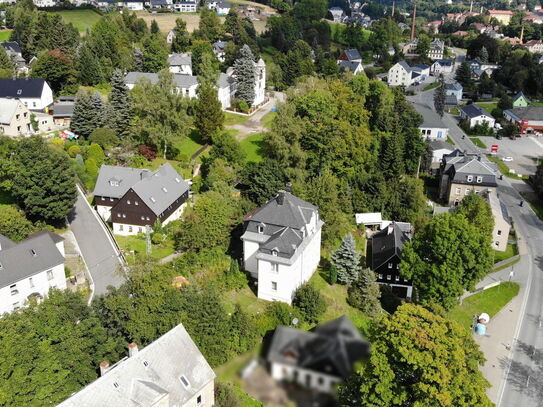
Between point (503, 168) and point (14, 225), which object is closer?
point (14, 225)

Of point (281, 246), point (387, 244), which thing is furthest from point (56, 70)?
point (387, 244)

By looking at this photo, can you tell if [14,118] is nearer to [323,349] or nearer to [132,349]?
[132,349]

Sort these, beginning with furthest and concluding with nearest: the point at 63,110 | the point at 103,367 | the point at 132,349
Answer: the point at 63,110
the point at 132,349
the point at 103,367

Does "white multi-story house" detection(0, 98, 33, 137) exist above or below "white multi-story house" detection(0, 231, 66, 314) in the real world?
above

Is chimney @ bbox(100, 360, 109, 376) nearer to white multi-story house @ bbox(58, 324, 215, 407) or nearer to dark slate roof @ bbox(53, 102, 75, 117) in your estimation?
white multi-story house @ bbox(58, 324, 215, 407)

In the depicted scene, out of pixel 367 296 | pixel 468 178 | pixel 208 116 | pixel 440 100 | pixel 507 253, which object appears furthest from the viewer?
pixel 440 100

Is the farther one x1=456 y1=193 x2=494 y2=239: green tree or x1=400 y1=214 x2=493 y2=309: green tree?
x1=456 y1=193 x2=494 y2=239: green tree

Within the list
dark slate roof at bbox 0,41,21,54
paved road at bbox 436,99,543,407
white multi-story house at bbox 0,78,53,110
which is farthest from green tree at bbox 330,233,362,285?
dark slate roof at bbox 0,41,21,54
